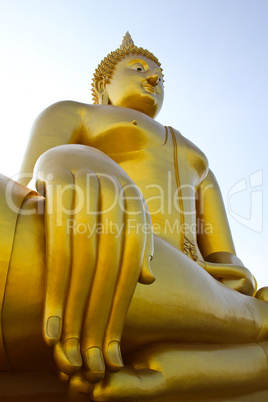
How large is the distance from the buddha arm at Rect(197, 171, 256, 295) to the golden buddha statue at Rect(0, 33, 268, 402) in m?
0.01

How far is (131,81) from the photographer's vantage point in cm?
297

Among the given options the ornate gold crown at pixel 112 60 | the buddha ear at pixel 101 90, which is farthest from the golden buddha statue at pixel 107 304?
the ornate gold crown at pixel 112 60

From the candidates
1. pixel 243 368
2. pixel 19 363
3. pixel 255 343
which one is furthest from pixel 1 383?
pixel 255 343

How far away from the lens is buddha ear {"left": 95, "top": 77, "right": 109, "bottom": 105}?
10.0ft

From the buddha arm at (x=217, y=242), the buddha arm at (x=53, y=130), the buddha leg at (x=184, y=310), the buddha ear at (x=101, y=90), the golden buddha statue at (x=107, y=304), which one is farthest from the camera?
the buddha ear at (x=101, y=90)

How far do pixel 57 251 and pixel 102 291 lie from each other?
166mm

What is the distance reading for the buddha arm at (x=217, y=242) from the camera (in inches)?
84.8

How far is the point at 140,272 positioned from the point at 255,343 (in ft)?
2.95

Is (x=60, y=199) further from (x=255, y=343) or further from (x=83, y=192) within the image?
Result: (x=255, y=343)

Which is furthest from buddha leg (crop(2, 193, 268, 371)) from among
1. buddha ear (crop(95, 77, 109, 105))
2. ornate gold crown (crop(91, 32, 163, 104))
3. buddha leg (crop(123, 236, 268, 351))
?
ornate gold crown (crop(91, 32, 163, 104))

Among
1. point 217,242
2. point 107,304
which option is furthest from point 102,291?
point 217,242

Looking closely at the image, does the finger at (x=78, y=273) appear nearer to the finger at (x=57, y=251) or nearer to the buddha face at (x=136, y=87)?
the finger at (x=57, y=251)

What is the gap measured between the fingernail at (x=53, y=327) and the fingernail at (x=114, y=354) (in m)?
0.18

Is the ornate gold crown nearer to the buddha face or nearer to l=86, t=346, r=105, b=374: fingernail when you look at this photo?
the buddha face
